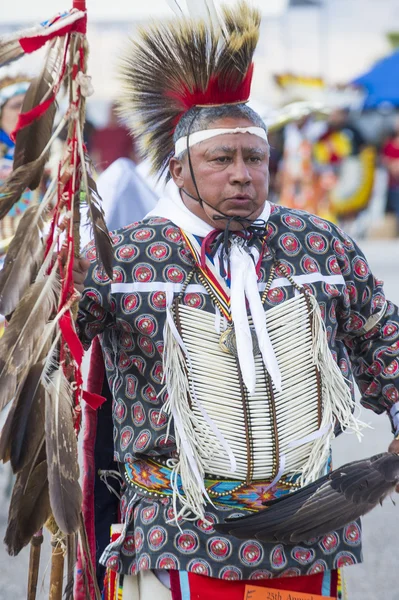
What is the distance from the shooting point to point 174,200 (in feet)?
10.2

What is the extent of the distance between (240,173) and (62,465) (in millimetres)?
966

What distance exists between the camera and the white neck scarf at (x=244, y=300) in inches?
112

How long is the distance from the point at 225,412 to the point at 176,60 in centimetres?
102

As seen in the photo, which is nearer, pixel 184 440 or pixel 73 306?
pixel 73 306

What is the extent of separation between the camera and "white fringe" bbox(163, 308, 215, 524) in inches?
111

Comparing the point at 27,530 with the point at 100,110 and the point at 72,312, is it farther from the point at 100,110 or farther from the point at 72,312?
the point at 100,110

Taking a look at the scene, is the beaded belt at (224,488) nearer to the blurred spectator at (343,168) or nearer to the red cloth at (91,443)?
the red cloth at (91,443)

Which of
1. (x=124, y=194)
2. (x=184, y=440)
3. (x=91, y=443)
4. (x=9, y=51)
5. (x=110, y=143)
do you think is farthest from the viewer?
(x=110, y=143)

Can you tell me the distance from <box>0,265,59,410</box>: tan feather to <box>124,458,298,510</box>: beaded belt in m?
0.57

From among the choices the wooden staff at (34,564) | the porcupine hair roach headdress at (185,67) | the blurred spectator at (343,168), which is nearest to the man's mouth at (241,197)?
the porcupine hair roach headdress at (185,67)

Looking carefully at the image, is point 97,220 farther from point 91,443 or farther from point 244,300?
point 91,443

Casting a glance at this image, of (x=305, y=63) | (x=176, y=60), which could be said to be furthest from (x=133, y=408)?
(x=305, y=63)

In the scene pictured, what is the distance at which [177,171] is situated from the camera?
315 cm

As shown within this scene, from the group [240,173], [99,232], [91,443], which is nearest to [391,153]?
[91,443]
